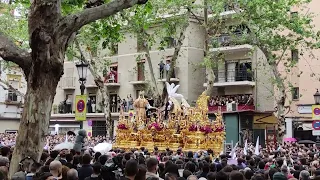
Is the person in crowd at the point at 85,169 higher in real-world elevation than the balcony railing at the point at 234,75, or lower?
lower

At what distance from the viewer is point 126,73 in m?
40.4

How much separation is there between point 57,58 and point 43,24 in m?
0.69

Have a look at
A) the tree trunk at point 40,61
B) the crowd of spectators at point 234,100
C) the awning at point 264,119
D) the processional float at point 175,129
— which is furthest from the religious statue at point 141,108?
the awning at point 264,119

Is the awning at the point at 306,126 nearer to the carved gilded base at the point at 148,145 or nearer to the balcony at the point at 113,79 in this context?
the carved gilded base at the point at 148,145

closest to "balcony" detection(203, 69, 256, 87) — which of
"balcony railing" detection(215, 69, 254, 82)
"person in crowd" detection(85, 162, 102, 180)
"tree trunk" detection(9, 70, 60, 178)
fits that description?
"balcony railing" detection(215, 69, 254, 82)

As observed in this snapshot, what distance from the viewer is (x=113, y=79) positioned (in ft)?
134

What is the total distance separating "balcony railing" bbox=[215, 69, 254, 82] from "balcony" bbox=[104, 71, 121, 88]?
859cm

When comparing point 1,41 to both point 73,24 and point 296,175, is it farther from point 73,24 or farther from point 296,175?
point 296,175

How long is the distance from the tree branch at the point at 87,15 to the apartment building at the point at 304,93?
2259cm

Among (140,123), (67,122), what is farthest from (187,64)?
(140,123)

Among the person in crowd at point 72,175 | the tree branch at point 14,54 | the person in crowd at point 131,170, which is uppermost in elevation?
the tree branch at point 14,54

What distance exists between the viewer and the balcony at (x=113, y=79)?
40562 mm

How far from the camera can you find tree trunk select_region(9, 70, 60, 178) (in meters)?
9.95

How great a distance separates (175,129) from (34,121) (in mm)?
11129
